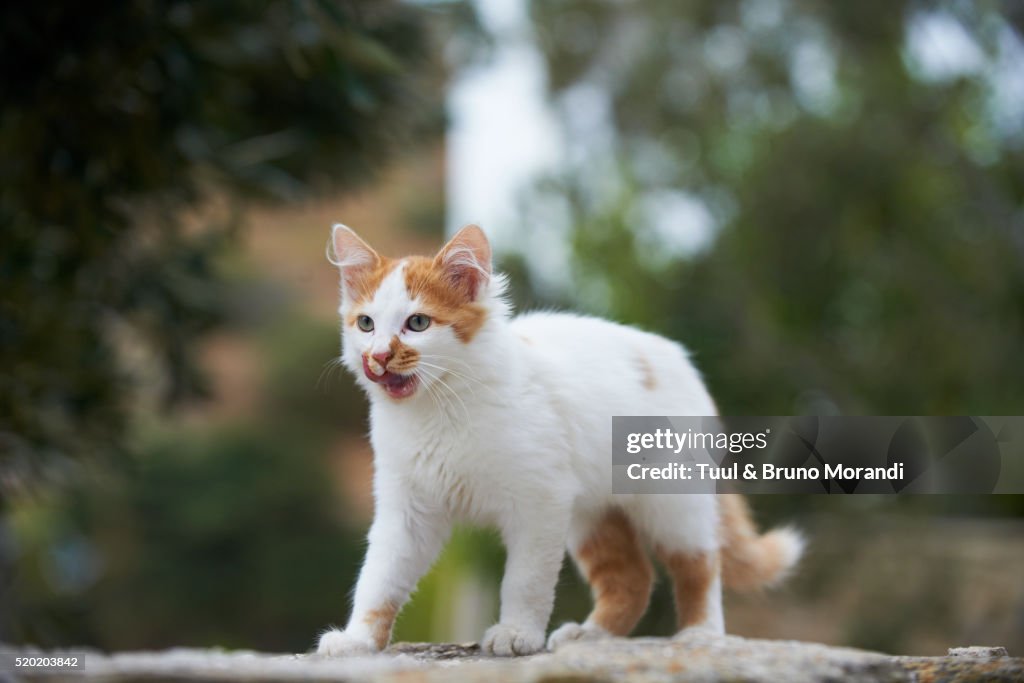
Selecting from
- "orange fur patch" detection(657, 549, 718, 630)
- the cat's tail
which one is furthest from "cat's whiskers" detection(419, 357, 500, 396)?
the cat's tail

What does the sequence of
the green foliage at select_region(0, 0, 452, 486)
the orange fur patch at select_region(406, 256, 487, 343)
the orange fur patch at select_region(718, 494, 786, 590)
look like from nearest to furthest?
the orange fur patch at select_region(406, 256, 487, 343)
the orange fur patch at select_region(718, 494, 786, 590)
the green foliage at select_region(0, 0, 452, 486)

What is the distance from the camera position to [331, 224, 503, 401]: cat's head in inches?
105

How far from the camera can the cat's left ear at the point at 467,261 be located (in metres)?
2.79

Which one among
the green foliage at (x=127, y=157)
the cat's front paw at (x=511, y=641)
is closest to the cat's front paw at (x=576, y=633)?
the cat's front paw at (x=511, y=641)

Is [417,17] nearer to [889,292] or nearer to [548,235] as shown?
[548,235]

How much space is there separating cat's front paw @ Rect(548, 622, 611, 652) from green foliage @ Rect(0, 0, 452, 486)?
8.98ft

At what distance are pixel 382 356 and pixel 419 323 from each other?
151 mm

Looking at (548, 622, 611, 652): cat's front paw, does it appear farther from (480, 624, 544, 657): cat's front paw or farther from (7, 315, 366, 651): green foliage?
(7, 315, 366, 651): green foliage

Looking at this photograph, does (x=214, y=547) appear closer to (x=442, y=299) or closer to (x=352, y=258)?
(x=352, y=258)

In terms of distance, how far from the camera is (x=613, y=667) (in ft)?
7.40

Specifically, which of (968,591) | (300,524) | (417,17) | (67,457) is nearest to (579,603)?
(67,457)

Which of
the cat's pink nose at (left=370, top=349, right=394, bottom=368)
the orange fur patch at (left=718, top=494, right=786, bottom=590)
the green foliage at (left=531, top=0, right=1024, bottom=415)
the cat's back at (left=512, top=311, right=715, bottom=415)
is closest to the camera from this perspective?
the cat's pink nose at (left=370, top=349, right=394, bottom=368)

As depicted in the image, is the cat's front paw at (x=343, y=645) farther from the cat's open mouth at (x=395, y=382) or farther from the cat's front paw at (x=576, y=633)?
the cat's open mouth at (x=395, y=382)

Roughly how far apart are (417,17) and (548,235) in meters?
3.81
